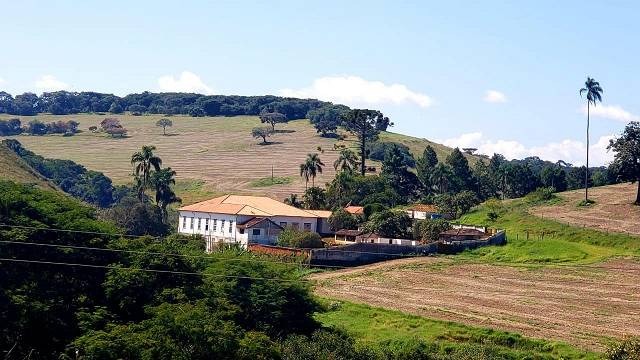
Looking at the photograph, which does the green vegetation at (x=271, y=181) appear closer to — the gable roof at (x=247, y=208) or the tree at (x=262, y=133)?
the tree at (x=262, y=133)

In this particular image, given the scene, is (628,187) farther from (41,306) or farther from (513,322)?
(41,306)

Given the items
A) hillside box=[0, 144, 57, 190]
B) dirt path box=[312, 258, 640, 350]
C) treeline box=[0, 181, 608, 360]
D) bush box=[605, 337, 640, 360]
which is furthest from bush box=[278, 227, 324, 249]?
bush box=[605, 337, 640, 360]

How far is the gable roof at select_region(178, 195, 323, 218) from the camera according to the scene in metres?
86.2

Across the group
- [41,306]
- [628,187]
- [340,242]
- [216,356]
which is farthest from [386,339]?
[628,187]

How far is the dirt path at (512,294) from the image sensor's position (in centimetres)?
5153

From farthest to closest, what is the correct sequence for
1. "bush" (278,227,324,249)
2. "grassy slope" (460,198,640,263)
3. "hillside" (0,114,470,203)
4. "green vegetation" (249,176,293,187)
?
"hillside" (0,114,470,203), "green vegetation" (249,176,293,187), "bush" (278,227,324,249), "grassy slope" (460,198,640,263)

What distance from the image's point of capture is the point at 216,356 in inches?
1441

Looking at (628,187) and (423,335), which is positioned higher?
(628,187)

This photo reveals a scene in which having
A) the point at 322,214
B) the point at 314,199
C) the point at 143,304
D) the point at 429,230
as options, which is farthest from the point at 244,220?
the point at 143,304

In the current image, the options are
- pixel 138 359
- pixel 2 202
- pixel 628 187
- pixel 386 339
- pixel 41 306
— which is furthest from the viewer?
pixel 628 187

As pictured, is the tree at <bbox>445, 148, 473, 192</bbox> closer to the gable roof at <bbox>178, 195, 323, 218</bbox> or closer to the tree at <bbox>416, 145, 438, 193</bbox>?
the tree at <bbox>416, 145, 438, 193</bbox>

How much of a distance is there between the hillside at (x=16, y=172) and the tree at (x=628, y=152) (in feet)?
196

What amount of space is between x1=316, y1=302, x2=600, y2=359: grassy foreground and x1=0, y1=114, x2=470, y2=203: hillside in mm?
77248

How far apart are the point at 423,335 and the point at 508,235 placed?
4069cm
